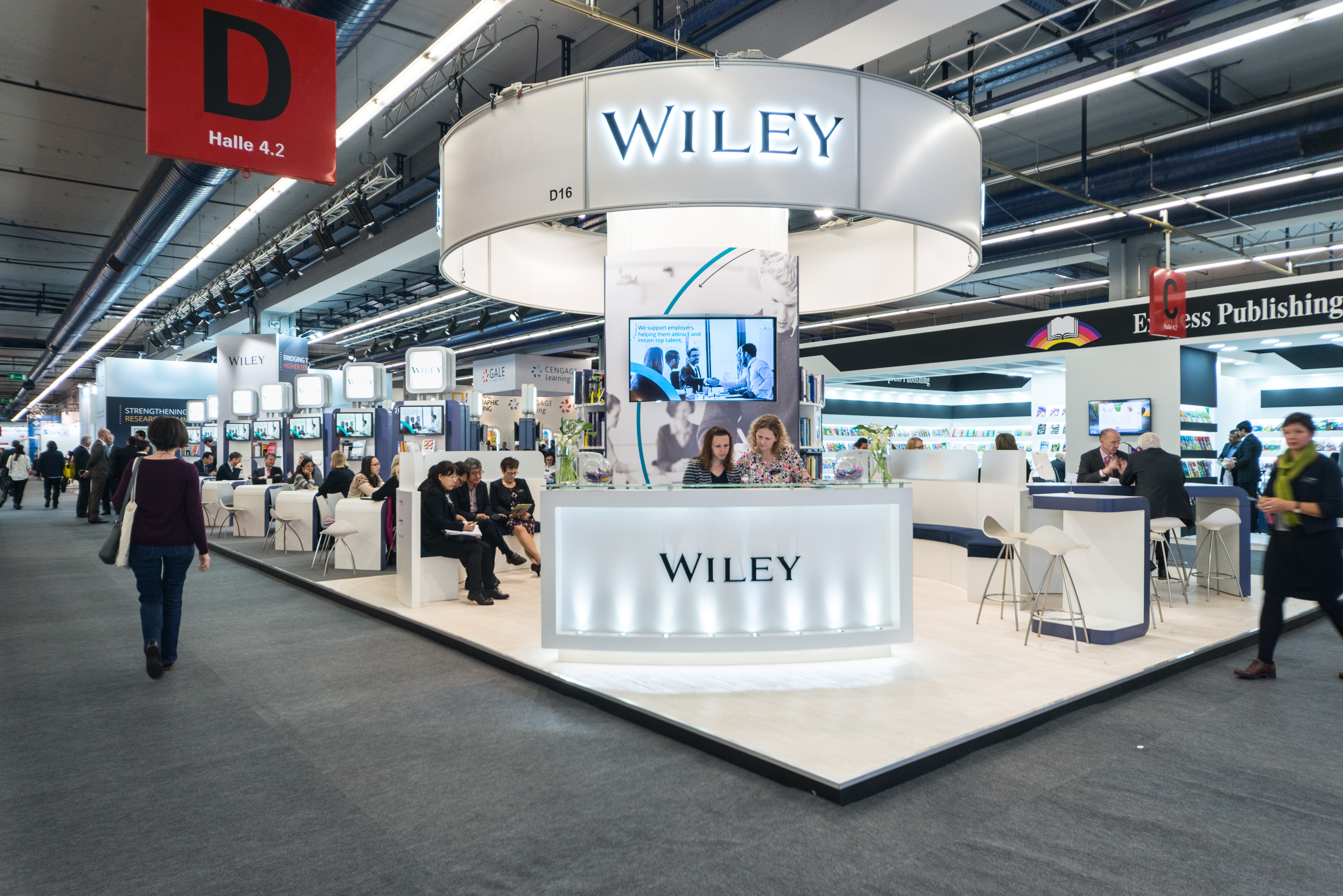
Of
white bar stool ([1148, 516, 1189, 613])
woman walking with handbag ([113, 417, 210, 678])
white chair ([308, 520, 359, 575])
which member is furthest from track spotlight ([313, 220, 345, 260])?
white bar stool ([1148, 516, 1189, 613])

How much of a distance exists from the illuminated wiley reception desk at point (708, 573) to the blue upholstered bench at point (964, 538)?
5.16 ft

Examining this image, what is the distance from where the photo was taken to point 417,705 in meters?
3.84

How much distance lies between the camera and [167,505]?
4324 millimetres

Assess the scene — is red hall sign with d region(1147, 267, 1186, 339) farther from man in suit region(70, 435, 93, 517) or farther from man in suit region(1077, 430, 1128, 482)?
man in suit region(70, 435, 93, 517)

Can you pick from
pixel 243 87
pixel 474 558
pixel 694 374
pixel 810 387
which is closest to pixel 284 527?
pixel 474 558

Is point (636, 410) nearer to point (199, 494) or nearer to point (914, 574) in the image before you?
point (199, 494)

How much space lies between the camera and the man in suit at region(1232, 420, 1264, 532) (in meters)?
9.93

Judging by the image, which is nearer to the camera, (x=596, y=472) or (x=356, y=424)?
(x=596, y=472)

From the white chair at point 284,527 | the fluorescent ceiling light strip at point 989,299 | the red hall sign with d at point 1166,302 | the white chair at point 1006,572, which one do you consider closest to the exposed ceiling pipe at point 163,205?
the white chair at point 284,527

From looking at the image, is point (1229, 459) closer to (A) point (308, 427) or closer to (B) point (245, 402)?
(A) point (308, 427)

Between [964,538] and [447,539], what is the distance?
13.7 feet

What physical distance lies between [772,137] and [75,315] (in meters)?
16.7

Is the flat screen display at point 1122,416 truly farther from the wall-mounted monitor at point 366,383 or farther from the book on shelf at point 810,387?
the wall-mounted monitor at point 366,383

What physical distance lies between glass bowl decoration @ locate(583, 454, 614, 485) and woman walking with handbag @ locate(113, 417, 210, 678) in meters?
2.03
